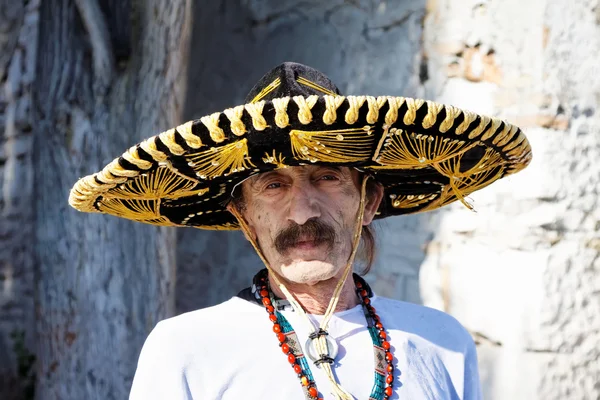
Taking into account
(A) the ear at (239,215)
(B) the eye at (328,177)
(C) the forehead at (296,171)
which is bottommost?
(A) the ear at (239,215)

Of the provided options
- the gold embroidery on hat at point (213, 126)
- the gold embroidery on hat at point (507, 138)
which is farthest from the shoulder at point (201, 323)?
the gold embroidery on hat at point (507, 138)

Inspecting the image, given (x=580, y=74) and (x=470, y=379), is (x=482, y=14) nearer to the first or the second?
(x=580, y=74)

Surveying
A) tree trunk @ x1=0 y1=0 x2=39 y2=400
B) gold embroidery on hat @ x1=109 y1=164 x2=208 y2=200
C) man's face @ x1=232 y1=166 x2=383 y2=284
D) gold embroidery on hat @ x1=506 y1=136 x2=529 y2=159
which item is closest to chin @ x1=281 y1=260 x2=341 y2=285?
man's face @ x1=232 y1=166 x2=383 y2=284

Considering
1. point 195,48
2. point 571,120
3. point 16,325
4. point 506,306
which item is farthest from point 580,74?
point 16,325

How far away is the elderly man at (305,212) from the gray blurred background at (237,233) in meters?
0.92

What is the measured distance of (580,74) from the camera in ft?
10.4

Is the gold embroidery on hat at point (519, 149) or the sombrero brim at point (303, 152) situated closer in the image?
the sombrero brim at point (303, 152)

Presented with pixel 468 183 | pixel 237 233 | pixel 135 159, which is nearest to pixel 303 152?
pixel 135 159

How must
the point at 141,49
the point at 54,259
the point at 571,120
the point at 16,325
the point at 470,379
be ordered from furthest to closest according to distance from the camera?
the point at 16,325 → the point at 54,259 → the point at 141,49 → the point at 571,120 → the point at 470,379

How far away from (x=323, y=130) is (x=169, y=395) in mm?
675

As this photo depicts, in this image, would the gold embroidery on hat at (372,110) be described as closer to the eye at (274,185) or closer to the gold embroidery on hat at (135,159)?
the eye at (274,185)

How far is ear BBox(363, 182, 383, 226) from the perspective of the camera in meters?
2.33

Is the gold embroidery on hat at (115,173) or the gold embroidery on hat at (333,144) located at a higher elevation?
the gold embroidery on hat at (333,144)

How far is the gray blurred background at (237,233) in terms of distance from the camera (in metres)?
3.12
